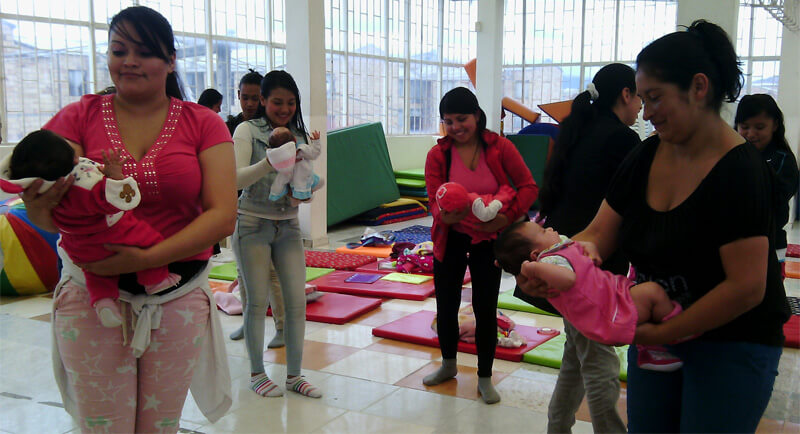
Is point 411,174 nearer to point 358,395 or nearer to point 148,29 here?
point 358,395

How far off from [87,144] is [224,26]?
9.88 meters

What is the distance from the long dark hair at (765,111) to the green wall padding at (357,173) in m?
6.01

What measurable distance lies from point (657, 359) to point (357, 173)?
8.03 metres

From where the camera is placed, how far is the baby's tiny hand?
5.57 ft

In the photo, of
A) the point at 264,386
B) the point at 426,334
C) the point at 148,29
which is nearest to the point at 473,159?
the point at 426,334

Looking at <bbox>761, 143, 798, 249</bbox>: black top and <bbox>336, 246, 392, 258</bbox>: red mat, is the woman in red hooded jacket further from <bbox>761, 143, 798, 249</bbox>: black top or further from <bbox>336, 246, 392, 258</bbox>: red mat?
<bbox>336, 246, 392, 258</bbox>: red mat

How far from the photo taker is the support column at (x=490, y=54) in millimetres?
10883

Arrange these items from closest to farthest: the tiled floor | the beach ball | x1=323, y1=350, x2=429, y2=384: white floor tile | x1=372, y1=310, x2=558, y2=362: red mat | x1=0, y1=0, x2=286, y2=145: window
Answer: the tiled floor < x1=323, y1=350, x2=429, y2=384: white floor tile < x1=372, y1=310, x2=558, y2=362: red mat < the beach ball < x1=0, y1=0, x2=286, y2=145: window

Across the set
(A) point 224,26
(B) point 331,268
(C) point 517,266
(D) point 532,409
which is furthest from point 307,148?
(A) point 224,26

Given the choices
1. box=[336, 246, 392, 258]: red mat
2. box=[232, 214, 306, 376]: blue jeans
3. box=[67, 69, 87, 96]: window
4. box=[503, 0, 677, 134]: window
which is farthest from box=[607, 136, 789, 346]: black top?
box=[503, 0, 677, 134]: window

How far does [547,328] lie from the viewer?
4.63 metres

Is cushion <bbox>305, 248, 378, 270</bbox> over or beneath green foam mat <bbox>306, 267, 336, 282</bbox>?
beneath

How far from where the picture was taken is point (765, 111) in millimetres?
3654

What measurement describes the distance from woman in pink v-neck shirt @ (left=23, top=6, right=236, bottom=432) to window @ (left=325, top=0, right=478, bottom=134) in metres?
11.0
